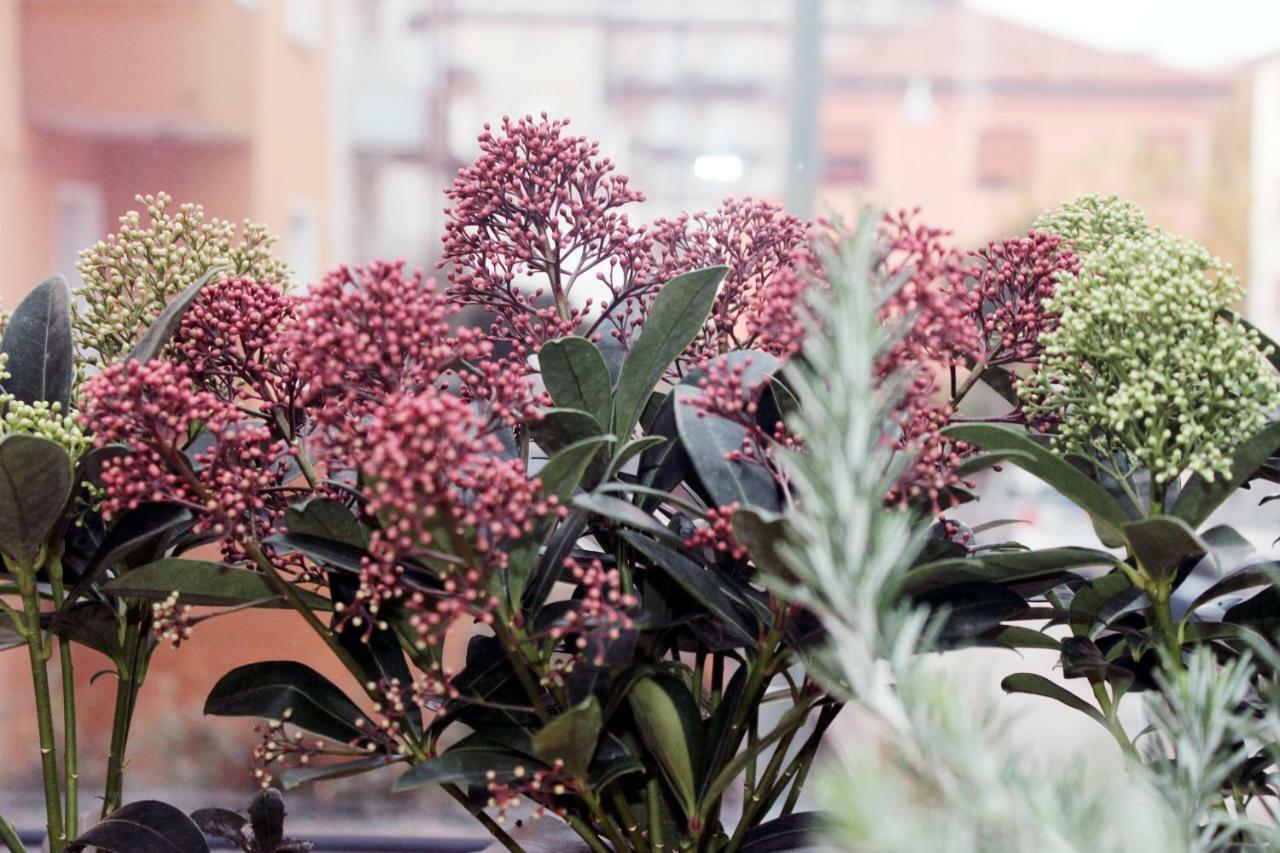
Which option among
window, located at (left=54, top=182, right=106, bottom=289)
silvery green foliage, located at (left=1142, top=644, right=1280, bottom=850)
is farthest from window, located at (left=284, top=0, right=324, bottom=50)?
silvery green foliage, located at (left=1142, top=644, right=1280, bottom=850)

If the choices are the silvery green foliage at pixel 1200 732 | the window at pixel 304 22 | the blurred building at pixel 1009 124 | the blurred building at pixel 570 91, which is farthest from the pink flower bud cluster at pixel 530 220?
the blurred building at pixel 1009 124

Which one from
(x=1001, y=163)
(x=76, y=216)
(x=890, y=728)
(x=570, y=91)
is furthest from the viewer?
(x=1001, y=163)

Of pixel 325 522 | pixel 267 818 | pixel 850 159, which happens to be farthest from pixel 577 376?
pixel 850 159

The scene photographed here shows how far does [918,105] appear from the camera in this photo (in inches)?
117

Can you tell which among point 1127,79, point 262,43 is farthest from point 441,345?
point 1127,79

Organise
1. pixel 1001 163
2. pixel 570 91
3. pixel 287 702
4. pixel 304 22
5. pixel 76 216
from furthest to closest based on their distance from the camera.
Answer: pixel 1001 163
pixel 570 91
pixel 304 22
pixel 76 216
pixel 287 702

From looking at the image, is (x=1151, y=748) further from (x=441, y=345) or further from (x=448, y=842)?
(x=448, y=842)

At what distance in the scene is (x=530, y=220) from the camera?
1.88 ft

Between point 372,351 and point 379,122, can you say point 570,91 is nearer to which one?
point 379,122

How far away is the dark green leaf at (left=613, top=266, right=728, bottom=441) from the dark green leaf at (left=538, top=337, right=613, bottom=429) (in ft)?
0.04

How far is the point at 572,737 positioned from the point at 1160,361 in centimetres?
30

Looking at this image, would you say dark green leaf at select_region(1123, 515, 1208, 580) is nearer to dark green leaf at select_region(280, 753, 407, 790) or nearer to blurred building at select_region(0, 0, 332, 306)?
dark green leaf at select_region(280, 753, 407, 790)

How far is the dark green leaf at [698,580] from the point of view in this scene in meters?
0.48

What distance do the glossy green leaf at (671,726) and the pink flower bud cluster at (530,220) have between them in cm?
18
